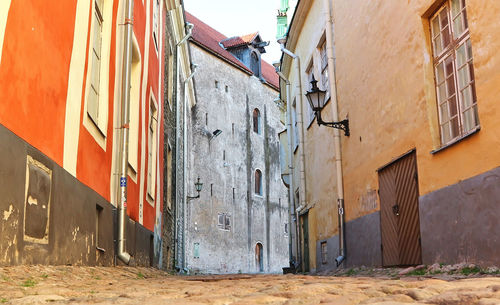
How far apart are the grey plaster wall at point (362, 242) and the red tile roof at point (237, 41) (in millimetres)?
22123

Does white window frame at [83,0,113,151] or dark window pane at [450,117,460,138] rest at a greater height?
white window frame at [83,0,113,151]

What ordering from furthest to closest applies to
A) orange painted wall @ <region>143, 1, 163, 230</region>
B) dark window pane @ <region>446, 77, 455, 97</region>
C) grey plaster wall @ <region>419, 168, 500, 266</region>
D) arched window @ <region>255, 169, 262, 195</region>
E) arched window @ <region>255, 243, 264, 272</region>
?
arched window @ <region>255, 169, 262, 195</region>
arched window @ <region>255, 243, 264, 272</region>
orange painted wall @ <region>143, 1, 163, 230</region>
dark window pane @ <region>446, 77, 455, 97</region>
grey plaster wall @ <region>419, 168, 500, 266</region>

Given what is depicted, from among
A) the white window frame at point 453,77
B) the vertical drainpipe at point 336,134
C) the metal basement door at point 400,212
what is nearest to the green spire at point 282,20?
the vertical drainpipe at point 336,134

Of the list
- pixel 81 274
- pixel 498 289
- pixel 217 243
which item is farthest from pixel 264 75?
pixel 498 289

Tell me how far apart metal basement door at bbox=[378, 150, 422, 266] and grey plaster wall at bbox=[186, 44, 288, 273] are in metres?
15.8

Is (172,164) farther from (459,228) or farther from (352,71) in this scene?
(459,228)

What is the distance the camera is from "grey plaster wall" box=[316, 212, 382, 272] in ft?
27.5

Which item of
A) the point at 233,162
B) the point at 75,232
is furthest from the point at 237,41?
the point at 75,232

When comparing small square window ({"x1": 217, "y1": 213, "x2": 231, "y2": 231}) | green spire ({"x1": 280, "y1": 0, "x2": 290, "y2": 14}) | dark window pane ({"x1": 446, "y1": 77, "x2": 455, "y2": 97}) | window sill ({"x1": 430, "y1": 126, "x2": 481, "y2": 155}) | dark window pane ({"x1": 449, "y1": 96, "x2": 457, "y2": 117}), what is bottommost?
window sill ({"x1": 430, "y1": 126, "x2": 481, "y2": 155})

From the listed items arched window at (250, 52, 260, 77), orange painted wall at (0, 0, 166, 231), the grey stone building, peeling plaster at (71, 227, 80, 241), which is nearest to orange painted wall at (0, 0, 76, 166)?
orange painted wall at (0, 0, 166, 231)

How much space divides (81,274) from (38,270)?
0.83 m

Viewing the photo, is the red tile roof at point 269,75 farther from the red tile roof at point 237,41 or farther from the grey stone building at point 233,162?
the red tile roof at point 237,41

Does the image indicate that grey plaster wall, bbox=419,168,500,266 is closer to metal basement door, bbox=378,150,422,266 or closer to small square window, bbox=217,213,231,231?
metal basement door, bbox=378,150,422,266

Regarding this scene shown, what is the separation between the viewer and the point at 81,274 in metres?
4.85
